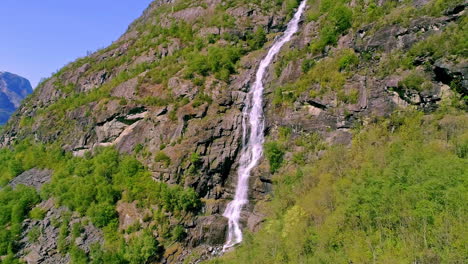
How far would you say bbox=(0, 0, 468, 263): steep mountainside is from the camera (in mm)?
30328

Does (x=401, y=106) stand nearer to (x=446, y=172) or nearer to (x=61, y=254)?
(x=446, y=172)

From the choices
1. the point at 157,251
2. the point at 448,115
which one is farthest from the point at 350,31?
the point at 157,251

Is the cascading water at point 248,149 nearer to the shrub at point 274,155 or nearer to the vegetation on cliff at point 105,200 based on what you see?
the shrub at point 274,155

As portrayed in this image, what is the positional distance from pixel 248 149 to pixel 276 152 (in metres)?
6.30

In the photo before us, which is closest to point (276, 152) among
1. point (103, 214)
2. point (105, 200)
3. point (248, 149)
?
point (248, 149)

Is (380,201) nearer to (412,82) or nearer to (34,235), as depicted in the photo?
(412,82)

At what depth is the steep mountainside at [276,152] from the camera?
30.3 m

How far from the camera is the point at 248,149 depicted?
54750mm

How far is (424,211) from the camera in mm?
25500

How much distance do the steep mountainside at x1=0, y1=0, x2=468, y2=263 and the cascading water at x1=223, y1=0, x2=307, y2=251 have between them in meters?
1.32

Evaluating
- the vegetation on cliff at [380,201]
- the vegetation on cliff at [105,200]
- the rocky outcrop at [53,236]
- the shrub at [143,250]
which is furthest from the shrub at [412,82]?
the rocky outcrop at [53,236]

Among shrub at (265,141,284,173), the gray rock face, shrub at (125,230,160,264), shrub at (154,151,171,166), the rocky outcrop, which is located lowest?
shrub at (125,230,160,264)

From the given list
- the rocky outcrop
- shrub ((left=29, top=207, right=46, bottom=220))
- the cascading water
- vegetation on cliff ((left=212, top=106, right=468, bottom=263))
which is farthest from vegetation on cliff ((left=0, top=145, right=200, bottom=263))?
vegetation on cliff ((left=212, top=106, right=468, bottom=263))

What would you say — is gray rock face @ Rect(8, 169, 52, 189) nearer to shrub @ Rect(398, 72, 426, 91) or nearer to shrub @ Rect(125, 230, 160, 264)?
shrub @ Rect(125, 230, 160, 264)
